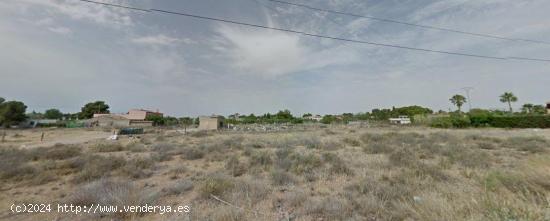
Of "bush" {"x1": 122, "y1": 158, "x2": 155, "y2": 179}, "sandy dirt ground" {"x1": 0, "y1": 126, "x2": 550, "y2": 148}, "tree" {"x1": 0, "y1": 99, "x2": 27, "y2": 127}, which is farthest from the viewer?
"tree" {"x1": 0, "y1": 99, "x2": 27, "y2": 127}

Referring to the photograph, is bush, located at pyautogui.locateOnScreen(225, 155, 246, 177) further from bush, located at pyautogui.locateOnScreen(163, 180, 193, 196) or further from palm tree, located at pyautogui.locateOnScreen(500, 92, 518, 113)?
palm tree, located at pyautogui.locateOnScreen(500, 92, 518, 113)

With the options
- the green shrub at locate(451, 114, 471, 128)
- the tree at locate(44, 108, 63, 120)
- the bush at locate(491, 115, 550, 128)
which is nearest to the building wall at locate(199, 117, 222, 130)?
the green shrub at locate(451, 114, 471, 128)

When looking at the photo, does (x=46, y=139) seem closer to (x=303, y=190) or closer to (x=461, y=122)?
(x=303, y=190)

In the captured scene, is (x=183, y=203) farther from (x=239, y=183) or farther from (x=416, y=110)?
(x=416, y=110)

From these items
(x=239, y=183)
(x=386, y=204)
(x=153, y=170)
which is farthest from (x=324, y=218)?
(x=153, y=170)

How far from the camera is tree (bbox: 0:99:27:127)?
50.7 metres

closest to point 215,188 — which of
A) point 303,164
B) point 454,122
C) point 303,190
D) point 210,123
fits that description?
point 303,190

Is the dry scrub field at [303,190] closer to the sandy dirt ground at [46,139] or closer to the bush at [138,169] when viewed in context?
the bush at [138,169]

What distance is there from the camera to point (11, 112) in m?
51.9

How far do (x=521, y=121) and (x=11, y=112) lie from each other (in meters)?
98.8

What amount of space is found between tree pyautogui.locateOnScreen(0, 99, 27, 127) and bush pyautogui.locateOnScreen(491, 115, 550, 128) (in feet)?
309

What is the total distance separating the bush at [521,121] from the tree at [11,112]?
94244 mm

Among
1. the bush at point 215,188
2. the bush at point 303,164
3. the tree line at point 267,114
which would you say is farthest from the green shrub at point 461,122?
the bush at point 215,188

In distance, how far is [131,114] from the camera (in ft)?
287
